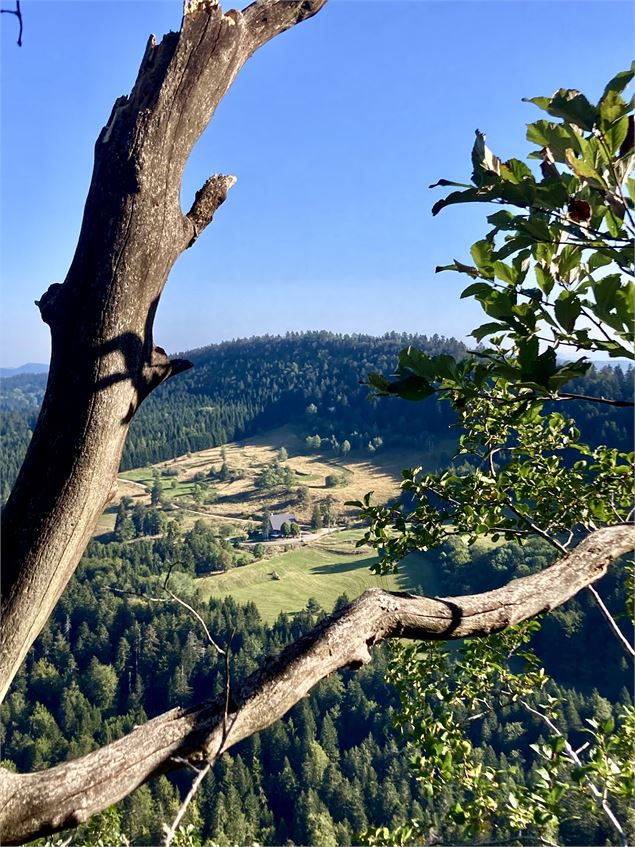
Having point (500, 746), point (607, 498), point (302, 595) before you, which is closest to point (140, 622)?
point (302, 595)

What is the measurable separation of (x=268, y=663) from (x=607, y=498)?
10.00ft

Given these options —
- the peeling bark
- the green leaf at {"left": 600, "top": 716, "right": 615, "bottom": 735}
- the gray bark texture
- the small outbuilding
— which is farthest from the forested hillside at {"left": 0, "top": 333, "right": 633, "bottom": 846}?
the gray bark texture

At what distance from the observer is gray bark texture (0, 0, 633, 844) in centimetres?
176

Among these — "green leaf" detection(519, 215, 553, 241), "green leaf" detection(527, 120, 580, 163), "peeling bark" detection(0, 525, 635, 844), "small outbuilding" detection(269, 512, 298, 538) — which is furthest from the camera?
"small outbuilding" detection(269, 512, 298, 538)

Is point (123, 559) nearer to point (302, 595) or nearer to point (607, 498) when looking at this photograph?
point (302, 595)

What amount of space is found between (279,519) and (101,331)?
384 ft

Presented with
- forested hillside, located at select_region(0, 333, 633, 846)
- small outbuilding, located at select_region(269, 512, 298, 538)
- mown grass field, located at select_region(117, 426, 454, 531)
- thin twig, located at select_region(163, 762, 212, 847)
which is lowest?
forested hillside, located at select_region(0, 333, 633, 846)

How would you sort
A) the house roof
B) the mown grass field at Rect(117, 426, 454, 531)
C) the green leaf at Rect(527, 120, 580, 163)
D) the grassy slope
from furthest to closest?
the mown grass field at Rect(117, 426, 454, 531) < the house roof < the grassy slope < the green leaf at Rect(527, 120, 580, 163)

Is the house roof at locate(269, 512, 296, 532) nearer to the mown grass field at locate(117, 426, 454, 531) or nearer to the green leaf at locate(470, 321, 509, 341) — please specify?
the mown grass field at locate(117, 426, 454, 531)

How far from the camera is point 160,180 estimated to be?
6.21 feet

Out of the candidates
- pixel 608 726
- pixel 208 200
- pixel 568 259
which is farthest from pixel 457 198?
pixel 608 726

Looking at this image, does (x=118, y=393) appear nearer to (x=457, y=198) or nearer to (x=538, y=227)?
(x=457, y=198)

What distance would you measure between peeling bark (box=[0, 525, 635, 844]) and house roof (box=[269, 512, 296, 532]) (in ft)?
372

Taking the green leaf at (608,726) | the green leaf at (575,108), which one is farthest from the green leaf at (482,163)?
the green leaf at (608,726)
